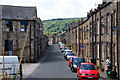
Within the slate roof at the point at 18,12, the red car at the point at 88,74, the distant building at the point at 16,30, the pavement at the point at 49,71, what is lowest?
the pavement at the point at 49,71

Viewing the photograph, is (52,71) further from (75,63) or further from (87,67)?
(87,67)

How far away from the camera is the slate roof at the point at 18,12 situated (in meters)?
30.9

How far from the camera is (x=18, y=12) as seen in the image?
31.9 meters

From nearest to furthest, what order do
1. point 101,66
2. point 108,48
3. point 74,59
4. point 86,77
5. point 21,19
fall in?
point 86,77 < point 108,48 < point 101,66 < point 74,59 < point 21,19

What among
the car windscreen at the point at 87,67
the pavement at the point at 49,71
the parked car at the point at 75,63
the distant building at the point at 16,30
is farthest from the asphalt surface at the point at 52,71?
the distant building at the point at 16,30

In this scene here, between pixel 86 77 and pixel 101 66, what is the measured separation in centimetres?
600

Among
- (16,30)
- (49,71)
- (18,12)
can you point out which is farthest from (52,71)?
(18,12)

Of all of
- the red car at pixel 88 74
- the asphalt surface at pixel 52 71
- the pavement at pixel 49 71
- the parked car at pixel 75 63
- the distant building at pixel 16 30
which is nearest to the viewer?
the red car at pixel 88 74

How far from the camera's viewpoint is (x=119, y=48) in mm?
15344

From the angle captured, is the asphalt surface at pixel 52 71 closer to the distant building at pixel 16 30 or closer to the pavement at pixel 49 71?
the pavement at pixel 49 71

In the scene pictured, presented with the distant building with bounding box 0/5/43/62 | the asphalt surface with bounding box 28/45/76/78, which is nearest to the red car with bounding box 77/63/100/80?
the asphalt surface with bounding box 28/45/76/78

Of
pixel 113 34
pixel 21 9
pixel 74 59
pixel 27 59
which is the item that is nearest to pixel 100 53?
pixel 74 59

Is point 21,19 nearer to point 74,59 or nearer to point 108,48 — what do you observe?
point 74,59

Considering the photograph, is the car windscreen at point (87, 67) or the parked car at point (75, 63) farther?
the parked car at point (75, 63)
